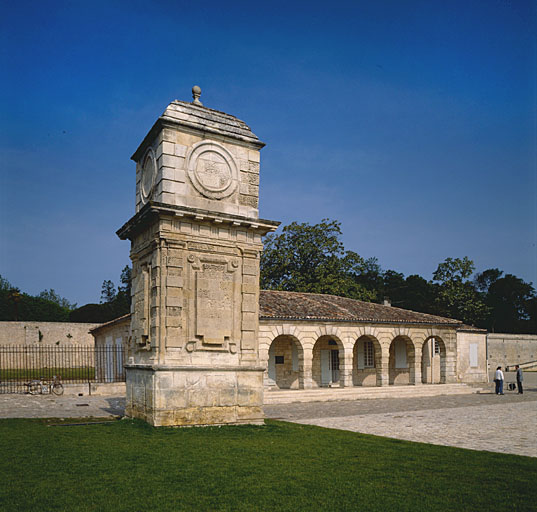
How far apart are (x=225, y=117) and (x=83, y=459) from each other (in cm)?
724

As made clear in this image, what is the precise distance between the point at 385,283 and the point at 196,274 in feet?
175

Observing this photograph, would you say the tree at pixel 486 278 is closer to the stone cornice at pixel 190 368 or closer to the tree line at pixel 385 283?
the tree line at pixel 385 283

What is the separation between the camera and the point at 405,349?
86.6 ft

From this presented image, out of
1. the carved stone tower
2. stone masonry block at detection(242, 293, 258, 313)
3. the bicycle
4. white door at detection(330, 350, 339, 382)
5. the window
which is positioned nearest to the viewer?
the carved stone tower

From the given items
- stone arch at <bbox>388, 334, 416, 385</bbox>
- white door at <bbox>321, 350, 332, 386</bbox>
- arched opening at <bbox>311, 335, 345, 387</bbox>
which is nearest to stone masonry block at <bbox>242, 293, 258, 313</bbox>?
arched opening at <bbox>311, 335, 345, 387</bbox>

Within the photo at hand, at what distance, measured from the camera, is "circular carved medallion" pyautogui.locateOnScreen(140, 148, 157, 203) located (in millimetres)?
10533

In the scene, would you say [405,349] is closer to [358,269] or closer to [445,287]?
[358,269]

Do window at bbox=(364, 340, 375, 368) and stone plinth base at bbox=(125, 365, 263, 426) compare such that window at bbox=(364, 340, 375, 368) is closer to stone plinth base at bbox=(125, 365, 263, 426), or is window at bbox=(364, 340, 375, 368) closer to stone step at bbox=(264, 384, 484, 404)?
stone step at bbox=(264, 384, 484, 404)

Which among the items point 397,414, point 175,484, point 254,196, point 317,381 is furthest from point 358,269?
point 175,484

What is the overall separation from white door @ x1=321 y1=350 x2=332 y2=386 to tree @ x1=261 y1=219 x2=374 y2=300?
11.0 m

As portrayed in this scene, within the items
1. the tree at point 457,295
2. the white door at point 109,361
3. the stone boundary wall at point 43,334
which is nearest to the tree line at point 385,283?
the tree at point 457,295

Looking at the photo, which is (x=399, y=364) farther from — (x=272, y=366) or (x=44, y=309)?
(x=44, y=309)

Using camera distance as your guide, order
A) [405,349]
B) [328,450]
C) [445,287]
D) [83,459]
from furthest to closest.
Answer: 1. [445,287]
2. [405,349]
3. [328,450]
4. [83,459]

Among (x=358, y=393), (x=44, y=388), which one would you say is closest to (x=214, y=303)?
(x=358, y=393)
